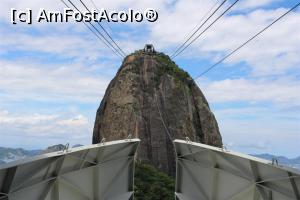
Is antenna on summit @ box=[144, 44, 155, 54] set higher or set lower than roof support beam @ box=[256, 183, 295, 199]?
higher

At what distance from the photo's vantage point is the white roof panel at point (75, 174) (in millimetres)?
13883

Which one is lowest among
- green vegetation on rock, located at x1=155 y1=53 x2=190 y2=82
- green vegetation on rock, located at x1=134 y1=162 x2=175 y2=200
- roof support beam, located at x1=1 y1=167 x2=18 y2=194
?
green vegetation on rock, located at x1=134 y1=162 x2=175 y2=200

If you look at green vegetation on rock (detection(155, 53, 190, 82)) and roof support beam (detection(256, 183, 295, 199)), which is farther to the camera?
green vegetation on rock (detection(155, 53, 190, 82))

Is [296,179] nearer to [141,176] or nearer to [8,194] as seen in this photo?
[8,194]

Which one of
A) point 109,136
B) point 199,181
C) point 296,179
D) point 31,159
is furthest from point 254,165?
point 109,136

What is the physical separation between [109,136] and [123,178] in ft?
106

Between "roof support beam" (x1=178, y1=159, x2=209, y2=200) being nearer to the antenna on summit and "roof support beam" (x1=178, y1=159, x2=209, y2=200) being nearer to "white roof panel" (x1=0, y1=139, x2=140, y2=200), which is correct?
"white roof panel" (x1=0, y1=139, x2=140, y2=200)

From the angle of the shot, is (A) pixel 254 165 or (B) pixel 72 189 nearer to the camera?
(A) pixel 254 165

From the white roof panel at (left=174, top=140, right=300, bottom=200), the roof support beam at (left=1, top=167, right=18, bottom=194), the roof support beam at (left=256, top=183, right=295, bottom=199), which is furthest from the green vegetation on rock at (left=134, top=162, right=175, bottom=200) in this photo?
the roof support beam at (left=1, top=167, right=18, bottom=194)

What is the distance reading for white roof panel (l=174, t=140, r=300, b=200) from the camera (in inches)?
631

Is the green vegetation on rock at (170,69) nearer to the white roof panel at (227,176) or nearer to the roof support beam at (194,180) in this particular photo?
the roof support beam at (194,180)

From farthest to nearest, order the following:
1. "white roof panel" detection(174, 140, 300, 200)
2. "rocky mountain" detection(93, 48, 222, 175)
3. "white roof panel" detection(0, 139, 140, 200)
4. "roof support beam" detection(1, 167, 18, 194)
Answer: "rocky mountain" detection(93, 48, 222, 175) → "white roof panel" detection(174, 140, 300, 200) → "white roof panel" detection(0, 139, 140, 200) → "roof support beam" detection(1, 167, 18, 194)

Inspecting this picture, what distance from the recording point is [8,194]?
13.7 meters

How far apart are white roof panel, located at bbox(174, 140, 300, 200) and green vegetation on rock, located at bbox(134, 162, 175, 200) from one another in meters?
25.0
